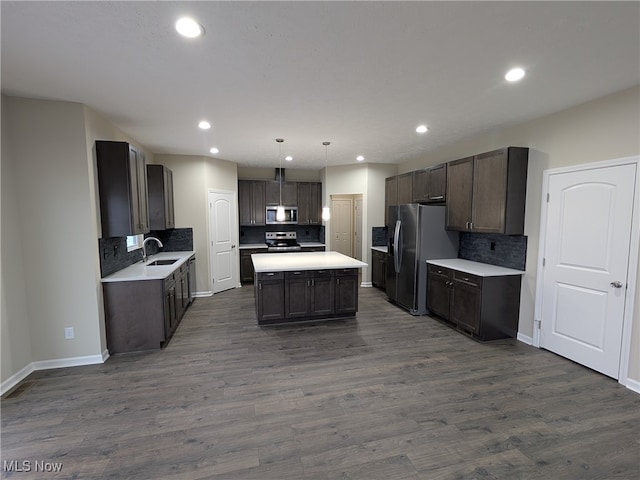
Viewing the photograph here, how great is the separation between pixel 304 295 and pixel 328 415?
2043 mm

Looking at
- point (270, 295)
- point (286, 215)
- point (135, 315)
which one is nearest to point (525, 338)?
point (270, 295)

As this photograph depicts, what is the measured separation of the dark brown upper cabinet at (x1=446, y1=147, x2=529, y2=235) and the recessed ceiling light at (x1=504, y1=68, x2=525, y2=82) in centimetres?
129

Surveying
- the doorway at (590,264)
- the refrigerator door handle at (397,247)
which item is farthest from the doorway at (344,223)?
the doorway at (590,264)

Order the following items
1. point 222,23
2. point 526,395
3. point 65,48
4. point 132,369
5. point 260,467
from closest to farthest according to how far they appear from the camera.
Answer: point 222,23, point 260,467, point 65,48, point 526,395, point 132,369

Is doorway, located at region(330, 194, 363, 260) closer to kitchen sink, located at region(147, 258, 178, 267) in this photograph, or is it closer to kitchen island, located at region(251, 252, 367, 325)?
kitchen island, located at region(251, 252, 367, 325)

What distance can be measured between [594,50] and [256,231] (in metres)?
6.52

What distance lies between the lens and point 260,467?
187cm

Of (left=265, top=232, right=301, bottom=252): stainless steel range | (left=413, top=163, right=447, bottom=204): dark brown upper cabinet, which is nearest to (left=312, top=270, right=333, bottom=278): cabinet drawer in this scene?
(left=413, top=163, right=447, bottom=204): dark brown upper cabinet

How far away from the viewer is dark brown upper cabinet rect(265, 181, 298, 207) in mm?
7105

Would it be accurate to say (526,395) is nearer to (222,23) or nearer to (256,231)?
(222,23)

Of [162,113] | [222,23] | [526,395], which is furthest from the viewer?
[162,113]

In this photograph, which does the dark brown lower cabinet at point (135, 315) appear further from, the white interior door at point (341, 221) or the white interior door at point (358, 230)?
the white interior door at point (358, 230)

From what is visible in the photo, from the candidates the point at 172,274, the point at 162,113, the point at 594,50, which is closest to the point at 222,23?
the point at 162,113

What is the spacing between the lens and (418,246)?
4.64 metres
